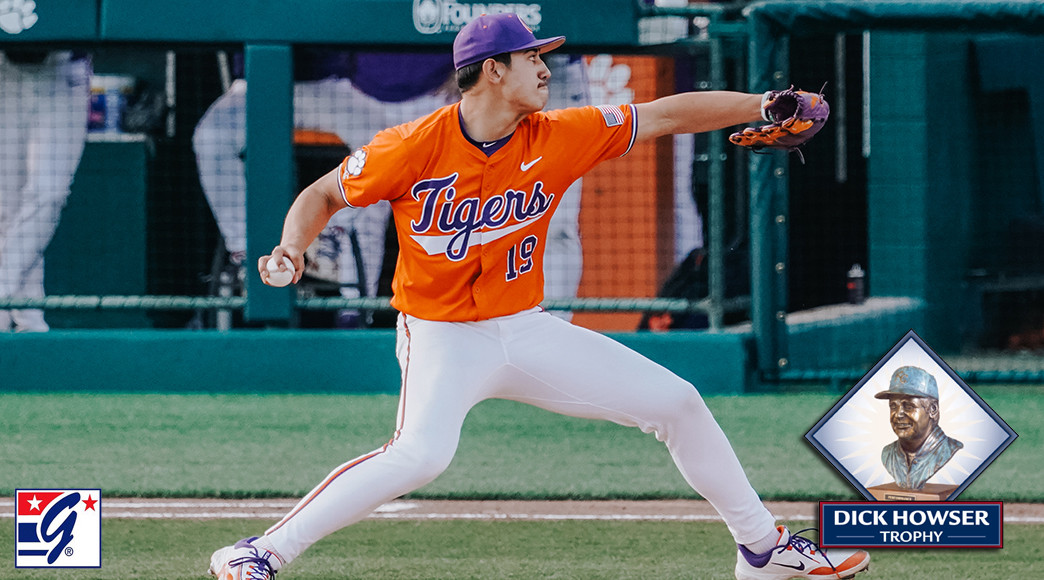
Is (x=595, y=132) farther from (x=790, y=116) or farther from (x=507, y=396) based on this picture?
(x=507, y=396)

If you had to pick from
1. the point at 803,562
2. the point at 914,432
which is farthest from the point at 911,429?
the point at 803,562

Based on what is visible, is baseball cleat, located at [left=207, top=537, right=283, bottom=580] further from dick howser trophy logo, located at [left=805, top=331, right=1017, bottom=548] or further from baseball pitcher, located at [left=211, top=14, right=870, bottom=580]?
dick howser trophy logo, located at [left=805, top=331, right=1017, bottom=548]

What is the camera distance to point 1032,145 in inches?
428

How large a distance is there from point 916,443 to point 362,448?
3.15 metres

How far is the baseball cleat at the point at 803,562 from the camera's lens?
405 cm

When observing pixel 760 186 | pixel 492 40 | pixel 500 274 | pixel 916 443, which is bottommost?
pixel 916 443

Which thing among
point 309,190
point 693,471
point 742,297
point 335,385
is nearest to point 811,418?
point 742,297

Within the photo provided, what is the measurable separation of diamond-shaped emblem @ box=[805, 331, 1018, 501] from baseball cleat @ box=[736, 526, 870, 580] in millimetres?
320

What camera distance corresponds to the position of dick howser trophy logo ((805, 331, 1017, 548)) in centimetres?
423

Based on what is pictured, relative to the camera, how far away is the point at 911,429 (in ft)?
14.4

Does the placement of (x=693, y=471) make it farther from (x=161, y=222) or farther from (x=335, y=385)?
(x=161, y=222)

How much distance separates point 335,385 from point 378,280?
79 cm

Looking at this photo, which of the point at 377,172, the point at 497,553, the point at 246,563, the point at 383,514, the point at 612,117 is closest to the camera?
the point at 246,563

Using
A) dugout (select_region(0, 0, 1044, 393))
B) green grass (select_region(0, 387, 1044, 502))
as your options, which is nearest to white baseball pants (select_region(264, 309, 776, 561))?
green grass (select_region(0, 387, 1044, 502))
